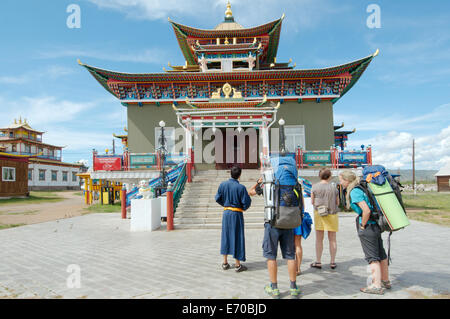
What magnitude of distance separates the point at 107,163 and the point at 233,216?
11.0 meters

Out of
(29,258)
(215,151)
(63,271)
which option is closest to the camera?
(63,271)

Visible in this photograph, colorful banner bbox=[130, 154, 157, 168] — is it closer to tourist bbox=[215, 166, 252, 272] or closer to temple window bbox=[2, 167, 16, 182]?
tourist bbox=[215, 166, 252, 272]

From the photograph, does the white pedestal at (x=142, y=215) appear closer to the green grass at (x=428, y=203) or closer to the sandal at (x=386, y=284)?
the sandal at (x=386, y=284)

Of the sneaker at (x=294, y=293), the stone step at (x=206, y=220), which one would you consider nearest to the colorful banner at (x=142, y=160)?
the stone step at (x=206, y=220)

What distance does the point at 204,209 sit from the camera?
9867 mm

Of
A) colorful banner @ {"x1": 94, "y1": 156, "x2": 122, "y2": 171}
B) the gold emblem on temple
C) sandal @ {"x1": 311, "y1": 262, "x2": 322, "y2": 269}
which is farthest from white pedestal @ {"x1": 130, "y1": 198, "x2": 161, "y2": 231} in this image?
the gold emblem on temple

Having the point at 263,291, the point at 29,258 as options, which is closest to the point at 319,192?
the point at 263,291

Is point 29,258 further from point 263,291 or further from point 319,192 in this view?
point 319,192

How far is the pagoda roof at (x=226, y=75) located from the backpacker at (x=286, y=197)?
13.2m

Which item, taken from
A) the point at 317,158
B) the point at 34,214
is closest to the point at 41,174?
the point at 34,214

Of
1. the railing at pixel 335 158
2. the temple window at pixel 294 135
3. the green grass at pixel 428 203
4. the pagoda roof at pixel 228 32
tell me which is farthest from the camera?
the pagoda roof at pixel 228 32

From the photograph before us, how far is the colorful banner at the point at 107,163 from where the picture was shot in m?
13.6

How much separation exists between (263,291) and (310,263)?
167cm
